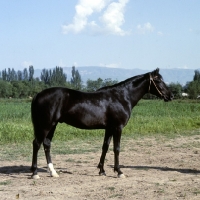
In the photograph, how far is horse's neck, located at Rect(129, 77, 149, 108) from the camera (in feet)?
29.1

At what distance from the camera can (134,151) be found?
496 inches

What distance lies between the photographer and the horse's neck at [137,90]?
29.1 feet

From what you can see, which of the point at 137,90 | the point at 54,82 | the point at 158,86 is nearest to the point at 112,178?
the point at 137,90

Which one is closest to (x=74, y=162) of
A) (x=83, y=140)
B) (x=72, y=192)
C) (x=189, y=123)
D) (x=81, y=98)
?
(x=81, y=98)

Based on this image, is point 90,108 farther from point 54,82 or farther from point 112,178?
point 54,82

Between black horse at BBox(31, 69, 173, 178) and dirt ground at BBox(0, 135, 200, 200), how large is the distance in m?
0.52

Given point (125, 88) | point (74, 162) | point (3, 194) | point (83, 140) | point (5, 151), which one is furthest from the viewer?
point (83, 140)

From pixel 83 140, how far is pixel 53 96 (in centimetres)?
740

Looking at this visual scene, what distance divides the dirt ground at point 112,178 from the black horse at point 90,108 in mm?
518

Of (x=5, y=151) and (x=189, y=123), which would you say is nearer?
(x=5, y=151)

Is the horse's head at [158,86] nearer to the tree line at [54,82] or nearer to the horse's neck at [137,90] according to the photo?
the horse's neck at [137,90]

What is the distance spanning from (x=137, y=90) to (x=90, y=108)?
1185 millimetres

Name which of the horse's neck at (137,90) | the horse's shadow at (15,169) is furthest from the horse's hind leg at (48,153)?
the horse's neck at (137,90)

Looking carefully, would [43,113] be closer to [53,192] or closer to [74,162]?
[53,192]
